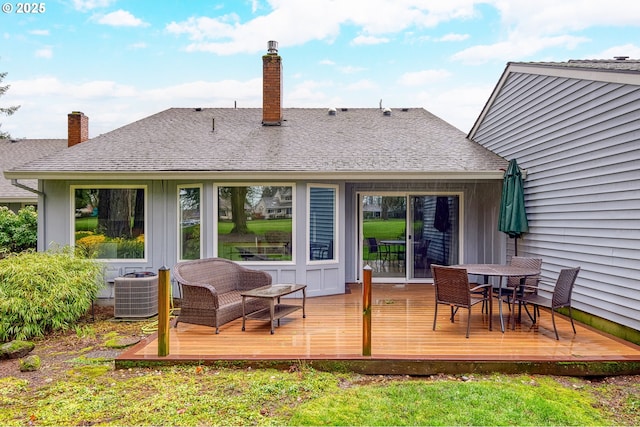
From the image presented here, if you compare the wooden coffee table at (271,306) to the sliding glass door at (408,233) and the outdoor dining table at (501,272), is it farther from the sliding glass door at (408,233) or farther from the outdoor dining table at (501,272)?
the sliding glass door at (408,233)

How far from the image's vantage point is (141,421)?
10.4ft

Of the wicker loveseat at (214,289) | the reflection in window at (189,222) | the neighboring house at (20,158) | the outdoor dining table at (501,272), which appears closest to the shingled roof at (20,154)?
the neighboring house at (20,158)

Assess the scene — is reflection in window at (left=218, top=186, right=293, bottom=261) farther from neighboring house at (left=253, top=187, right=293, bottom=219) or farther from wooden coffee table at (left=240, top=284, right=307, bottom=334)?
wooden coffee table at (left=240, top=284, right=307, bottom=334)

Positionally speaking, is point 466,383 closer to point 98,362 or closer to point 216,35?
point 98,362

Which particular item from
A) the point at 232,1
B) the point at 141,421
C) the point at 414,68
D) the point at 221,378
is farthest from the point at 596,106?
the point at 414,68

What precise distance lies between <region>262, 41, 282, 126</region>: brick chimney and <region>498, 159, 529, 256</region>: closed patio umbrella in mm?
5561

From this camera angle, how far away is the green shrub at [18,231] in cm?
1092

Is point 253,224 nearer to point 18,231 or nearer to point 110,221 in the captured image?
point 110,221

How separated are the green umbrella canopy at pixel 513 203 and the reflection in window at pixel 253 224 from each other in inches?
157

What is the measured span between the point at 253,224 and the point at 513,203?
476cm

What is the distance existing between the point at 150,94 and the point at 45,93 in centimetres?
454

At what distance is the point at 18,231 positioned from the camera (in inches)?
434

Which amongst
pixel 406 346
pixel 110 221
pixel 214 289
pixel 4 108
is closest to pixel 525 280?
pixel 406 346

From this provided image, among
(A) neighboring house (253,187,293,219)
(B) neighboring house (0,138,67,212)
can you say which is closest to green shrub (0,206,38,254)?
(B) neighboring house (0,138,67,212)
